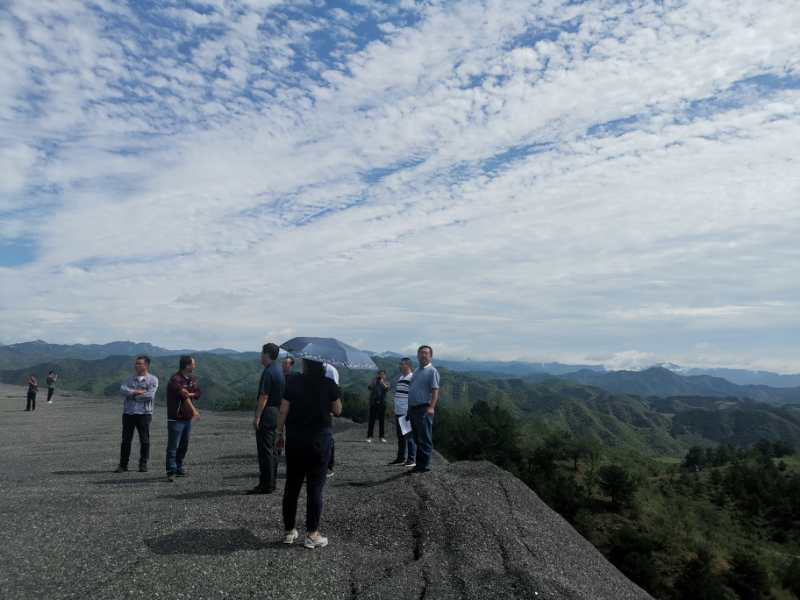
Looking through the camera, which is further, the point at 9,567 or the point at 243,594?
the point at 9,567

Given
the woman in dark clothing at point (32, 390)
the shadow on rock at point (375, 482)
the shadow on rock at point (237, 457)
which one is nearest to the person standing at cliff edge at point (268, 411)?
the shadow on rock at point (375, 482)

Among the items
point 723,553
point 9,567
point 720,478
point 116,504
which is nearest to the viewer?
point 9,567

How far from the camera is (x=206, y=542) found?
734 cm

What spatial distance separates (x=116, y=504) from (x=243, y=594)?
14.9ft

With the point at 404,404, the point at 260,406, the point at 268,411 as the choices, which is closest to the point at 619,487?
the point at 404,404

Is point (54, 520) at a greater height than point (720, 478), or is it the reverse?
point (54, 520)

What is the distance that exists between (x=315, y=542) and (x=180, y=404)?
4.88 meters

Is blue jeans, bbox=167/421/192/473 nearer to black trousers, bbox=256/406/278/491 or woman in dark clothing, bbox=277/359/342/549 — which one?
black trousers, bbox=256/406/278/491

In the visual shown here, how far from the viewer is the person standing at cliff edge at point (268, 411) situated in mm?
9672

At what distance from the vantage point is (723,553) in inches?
1499

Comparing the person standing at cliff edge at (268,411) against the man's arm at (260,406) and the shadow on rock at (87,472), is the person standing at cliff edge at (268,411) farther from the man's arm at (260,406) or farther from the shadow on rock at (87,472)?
the shadow on rock at (87,472)

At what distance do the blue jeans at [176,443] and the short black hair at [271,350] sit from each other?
2791 millimetres

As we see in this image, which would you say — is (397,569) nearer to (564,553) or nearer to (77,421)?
(564,553)

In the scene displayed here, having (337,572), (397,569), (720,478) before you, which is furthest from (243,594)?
(720,478)
